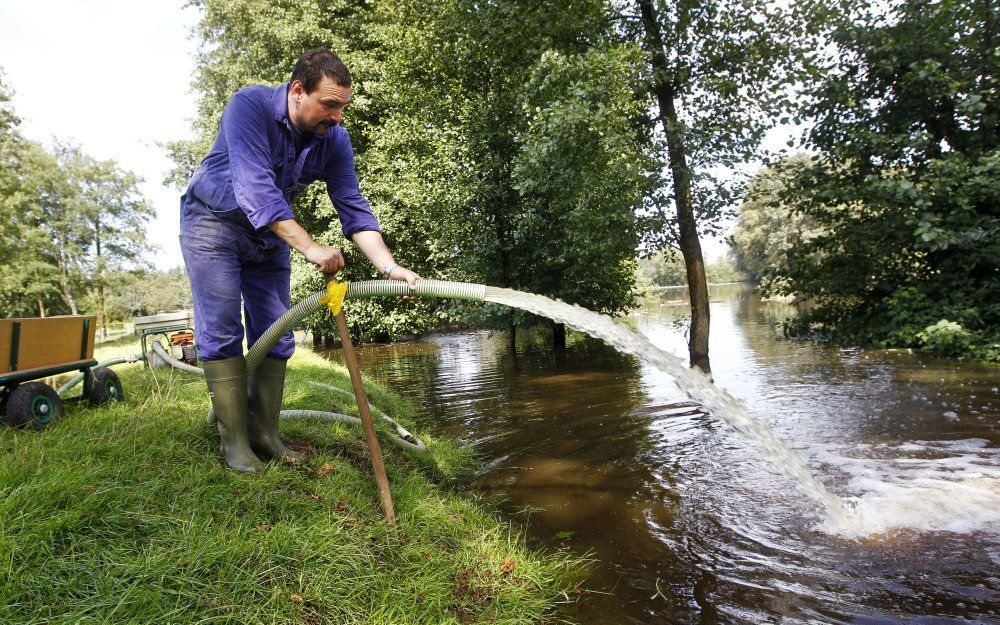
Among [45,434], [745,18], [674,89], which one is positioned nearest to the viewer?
[45,434]

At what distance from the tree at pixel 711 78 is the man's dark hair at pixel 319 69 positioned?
18.8ft

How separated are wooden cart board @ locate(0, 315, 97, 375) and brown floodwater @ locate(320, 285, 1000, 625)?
9.55 ft

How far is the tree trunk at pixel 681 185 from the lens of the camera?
7551 mm

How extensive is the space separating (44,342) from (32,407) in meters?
0.48

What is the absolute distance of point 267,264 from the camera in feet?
10.1

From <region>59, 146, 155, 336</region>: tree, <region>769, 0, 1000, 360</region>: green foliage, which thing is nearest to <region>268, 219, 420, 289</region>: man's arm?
<region>769, 0, 1000, 360</region>: green foliage

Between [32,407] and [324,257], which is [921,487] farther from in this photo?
[32,407]

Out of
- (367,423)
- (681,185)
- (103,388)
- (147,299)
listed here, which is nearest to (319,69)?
(367,423)

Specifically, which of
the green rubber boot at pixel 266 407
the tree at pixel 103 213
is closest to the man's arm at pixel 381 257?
the green rubber boot at pixel 266 407

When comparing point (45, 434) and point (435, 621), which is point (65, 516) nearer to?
point (45, 434)

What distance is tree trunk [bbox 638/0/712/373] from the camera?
24.8 ft

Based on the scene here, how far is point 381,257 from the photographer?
2.80 meters

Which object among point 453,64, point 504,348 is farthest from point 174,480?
point 504,348

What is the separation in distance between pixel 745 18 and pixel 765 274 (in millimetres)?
4755
